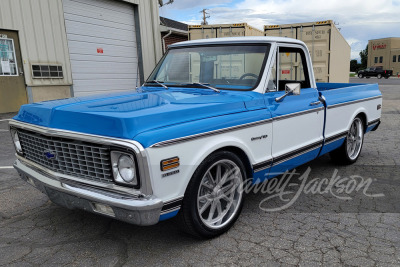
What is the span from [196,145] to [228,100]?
2.16 feet

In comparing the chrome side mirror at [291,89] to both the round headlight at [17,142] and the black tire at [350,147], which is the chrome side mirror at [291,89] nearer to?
the black tire at [350,147]

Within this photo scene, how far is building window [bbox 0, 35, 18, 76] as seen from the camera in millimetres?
9094

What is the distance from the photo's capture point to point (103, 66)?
12.1 metres

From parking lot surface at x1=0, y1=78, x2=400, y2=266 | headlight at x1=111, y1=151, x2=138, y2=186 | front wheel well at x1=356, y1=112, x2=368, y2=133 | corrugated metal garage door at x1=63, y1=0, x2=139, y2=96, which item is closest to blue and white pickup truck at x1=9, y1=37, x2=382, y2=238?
headlight at x1=111, y1=151, x2=138, y2=186

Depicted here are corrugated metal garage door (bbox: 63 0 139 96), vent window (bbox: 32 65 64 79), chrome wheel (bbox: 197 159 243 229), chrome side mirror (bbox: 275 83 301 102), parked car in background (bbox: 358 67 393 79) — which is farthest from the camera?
parked car in background (bbox: 358 67 393 79)

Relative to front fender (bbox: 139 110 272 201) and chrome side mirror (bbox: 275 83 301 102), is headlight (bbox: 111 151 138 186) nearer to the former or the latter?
front fender (bbox: 139 110 272 201)

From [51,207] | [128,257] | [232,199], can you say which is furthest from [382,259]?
[51,207]

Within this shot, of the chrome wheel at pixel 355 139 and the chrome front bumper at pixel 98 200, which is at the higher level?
the chrome front bumper at pixel 98 200

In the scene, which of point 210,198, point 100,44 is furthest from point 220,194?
point 100,44

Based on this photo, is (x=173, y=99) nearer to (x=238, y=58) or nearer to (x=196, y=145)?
(x=196, y=145)

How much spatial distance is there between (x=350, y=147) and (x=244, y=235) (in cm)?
288

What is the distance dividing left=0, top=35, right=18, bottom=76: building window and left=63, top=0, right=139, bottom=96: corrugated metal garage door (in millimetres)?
1850

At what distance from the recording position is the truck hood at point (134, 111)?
2285mm

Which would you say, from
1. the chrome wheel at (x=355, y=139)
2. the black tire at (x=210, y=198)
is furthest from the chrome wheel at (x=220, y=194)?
the chrome wheel at (x=355, y=139)
